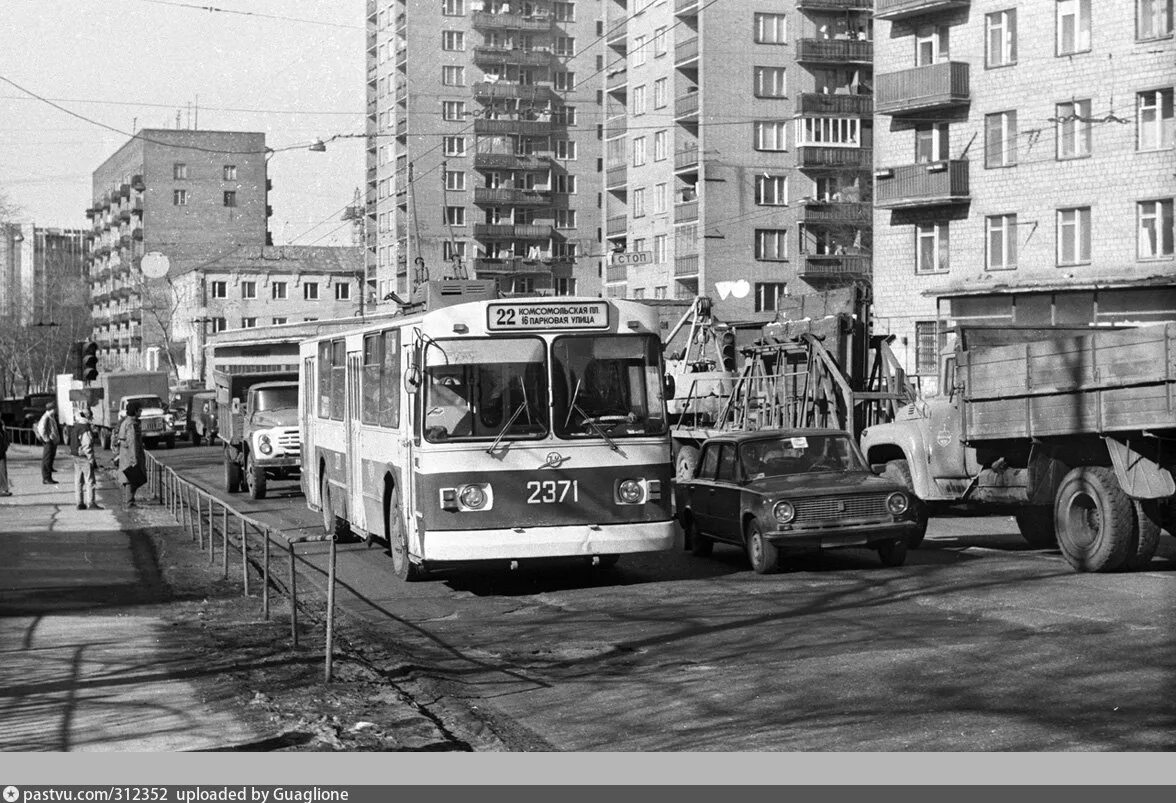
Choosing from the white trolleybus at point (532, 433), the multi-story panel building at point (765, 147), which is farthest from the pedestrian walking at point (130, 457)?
the multi-story panel building at point (765, 147)

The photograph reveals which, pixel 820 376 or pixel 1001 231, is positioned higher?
pixel 1001 231

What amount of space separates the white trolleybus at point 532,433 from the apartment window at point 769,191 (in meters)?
58.6

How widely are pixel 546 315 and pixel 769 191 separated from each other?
195ft

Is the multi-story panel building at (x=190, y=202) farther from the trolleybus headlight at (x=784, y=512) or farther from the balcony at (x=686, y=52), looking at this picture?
the trolleybus headlight at (x=784, y=512)

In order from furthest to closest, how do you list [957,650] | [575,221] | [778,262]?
[575,221], [778,262], [957,650]

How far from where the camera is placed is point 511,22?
3893 inches

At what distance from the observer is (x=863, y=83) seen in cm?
7488

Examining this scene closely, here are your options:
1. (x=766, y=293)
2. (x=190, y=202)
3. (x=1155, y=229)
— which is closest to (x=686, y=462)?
(x=1155, y=229)

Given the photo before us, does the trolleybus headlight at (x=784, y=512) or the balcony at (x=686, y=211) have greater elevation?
the balcony at (x=686, y=211)

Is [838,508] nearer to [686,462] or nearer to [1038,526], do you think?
[1038,526]

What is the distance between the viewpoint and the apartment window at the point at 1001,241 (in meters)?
46.8

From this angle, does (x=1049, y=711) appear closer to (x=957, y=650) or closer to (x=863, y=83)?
(x=957, y=650)

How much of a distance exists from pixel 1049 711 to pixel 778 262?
65.6 metres
